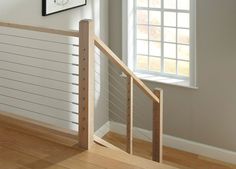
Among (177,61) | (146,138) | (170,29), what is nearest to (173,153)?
(146,138)

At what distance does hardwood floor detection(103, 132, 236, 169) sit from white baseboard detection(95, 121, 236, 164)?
0.23 feet

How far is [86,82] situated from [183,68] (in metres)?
2.92

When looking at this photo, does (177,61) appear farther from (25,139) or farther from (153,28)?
(25,139)

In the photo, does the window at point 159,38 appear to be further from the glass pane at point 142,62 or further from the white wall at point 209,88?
the white wall at point 209,88

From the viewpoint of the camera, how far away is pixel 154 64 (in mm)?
5957

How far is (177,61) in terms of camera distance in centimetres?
579

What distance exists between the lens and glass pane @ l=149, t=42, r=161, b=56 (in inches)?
231

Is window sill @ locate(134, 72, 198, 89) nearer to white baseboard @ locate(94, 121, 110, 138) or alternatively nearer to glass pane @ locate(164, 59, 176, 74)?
glass pane @ locate(164, 59, 176, 74)

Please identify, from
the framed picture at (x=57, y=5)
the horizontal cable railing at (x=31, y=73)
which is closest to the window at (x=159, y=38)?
the framed picture at (x=57, y=5)

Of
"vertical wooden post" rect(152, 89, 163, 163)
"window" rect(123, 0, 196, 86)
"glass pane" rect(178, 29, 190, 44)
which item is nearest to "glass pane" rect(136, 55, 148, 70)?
"window" rect(123, 0, 196, 86)

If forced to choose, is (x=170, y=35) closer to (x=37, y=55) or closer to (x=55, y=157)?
(x=37, y=55)

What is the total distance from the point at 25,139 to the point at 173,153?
2.81 meters

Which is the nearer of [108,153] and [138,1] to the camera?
[108,153]

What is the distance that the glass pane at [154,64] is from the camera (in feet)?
19.4
